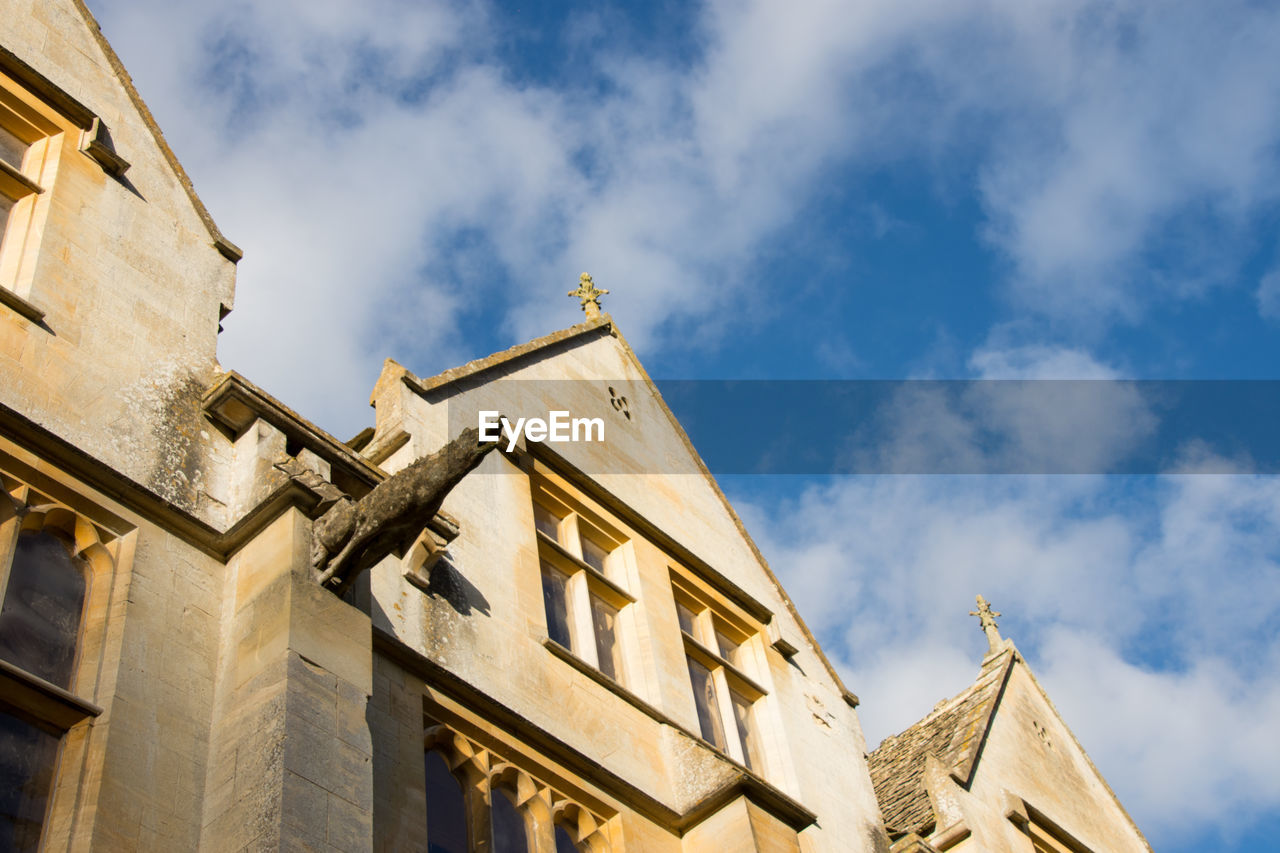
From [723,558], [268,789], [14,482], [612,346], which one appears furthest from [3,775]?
[612,346]

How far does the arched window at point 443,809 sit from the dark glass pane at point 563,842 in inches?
37.1

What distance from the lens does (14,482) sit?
312 inches

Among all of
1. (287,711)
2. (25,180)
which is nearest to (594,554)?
(25,180)

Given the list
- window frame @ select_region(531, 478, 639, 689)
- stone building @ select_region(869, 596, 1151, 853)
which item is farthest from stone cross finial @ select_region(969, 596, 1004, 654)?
window frame @ select_region(531, 478, 639, 689)

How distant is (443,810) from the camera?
9125 millimetres

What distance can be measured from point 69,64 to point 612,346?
690 centimetres

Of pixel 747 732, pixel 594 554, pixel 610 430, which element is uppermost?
pixel 610 430

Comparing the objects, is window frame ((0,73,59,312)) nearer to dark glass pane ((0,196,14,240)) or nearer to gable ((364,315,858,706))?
dark glass pane ((0,196,14,240))

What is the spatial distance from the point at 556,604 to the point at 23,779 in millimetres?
5587

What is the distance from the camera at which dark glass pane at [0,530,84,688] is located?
291 inches

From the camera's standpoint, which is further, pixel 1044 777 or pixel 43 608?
pixel 1044 777

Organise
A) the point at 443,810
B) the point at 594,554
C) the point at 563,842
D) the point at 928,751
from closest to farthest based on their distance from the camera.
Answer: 1. the point at 443,810
2. the point at 563,842
3. the point at 594,554
4. the point at 928,751

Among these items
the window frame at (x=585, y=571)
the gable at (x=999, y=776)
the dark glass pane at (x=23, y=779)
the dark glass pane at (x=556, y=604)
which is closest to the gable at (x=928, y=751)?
the gable at (x=999, y=776)
